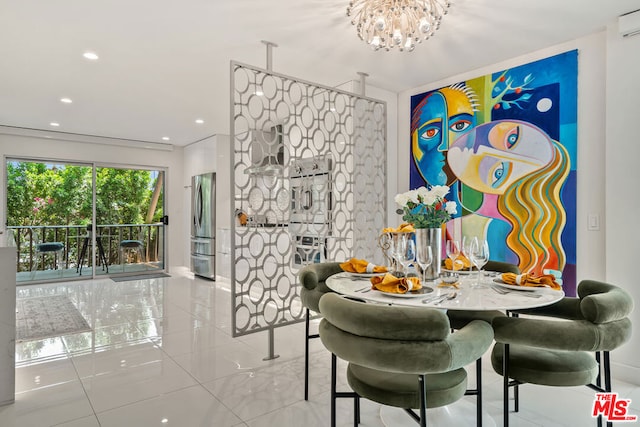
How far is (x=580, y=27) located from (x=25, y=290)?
24.5ft

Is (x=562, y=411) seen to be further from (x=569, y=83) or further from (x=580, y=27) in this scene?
(x=580, y=27)

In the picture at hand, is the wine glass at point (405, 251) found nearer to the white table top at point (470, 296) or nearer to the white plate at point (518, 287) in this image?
the white table top at point (470, 296)

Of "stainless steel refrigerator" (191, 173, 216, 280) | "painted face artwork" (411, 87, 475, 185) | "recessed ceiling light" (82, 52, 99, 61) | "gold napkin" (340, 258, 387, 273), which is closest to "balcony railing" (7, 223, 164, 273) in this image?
"stainless steel refrigerator" (191, 173, 216, 280)

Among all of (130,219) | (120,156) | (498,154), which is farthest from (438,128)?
(130,219)

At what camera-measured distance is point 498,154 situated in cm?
336

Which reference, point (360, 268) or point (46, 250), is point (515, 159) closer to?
point (360, 268)

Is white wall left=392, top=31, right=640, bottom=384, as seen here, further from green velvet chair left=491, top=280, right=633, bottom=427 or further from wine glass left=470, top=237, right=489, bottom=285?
wine glass left=470, top=237, right=489, bottom=285

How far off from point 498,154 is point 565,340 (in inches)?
84.0

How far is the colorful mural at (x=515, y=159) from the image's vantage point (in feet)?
9.77

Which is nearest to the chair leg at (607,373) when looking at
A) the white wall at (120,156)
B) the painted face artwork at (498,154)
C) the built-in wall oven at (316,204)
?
the painted face artwork at (498,154)

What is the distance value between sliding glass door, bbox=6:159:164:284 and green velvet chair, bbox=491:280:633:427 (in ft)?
22.7

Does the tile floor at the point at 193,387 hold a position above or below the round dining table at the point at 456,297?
below

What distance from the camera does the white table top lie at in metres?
1.52

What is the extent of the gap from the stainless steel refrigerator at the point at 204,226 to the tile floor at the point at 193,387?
8.08ft
